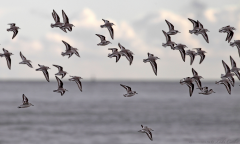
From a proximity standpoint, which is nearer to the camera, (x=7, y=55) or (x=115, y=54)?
(x=7, y=55)

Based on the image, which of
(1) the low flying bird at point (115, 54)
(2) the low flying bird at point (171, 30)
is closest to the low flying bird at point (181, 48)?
(2) the low flying bird at point (171, 30)

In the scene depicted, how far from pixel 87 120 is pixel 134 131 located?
57.5 feet

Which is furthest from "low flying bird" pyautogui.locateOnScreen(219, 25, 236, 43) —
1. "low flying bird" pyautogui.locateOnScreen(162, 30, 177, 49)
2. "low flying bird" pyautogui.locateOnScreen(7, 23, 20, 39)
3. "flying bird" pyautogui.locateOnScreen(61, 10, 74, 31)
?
"low flying bird" pyautogui.locateOnScreen(7, 23, 20, 39)

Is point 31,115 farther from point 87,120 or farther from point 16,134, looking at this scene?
point 16,134

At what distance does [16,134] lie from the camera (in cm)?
5794

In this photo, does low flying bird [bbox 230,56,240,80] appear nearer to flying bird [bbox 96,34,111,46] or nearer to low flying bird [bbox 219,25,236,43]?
low flying bird [bbox 219,25,236,43]

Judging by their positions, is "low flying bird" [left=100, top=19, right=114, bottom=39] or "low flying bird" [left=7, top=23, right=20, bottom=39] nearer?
"low flying bird" [left=7, top=23, right=20, bottom=39]

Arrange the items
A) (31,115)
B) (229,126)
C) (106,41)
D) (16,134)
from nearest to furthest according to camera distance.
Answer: (106,41)
(16,134)
(229,126)
(31,115)

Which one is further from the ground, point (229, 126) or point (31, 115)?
point (31, 115)

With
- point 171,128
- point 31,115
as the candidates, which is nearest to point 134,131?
point 171,128

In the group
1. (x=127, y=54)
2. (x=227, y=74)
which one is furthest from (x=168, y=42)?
(x=227, y=74)

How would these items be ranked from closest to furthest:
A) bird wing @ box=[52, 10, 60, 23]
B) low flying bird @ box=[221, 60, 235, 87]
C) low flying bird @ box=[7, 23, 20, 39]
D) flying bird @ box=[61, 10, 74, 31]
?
low flying bird @ box=[221, 60, 235, 87]
bird wing @ box=[52, 10, 60, 23]
flying bird @ box=[61, 10, 74, 31]
low flying bird @ box=[7, 23, 20, 39]

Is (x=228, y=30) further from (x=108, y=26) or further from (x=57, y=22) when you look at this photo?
(x=57, y=22)

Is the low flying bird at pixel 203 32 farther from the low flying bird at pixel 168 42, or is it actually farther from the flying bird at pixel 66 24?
the flying bird at pixel 66 24
